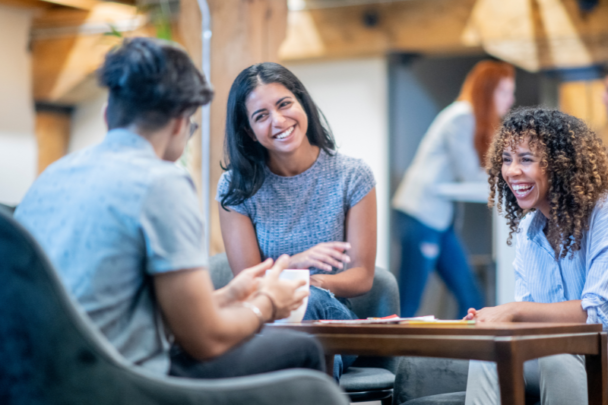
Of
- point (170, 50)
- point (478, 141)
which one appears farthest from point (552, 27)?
point (170, 50)

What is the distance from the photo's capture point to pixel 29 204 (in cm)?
102

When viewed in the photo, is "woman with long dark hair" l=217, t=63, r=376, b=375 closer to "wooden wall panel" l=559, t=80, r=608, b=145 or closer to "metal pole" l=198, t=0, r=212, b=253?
"metal pole" l=198, t=0, r=212, b=253

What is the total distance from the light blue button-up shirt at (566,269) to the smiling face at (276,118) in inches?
25.9

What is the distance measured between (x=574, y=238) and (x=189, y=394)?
3.73 feet

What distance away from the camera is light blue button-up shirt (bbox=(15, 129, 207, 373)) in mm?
947

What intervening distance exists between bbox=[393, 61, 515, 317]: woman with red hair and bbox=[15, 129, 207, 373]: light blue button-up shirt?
3.10m

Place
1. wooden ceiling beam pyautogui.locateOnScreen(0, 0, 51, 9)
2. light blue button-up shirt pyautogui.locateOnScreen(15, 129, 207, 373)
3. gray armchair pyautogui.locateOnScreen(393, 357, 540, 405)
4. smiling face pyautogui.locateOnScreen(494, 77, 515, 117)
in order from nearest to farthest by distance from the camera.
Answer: light blue button-up shirt pyautogui.locateOnScreen(15, 129, 207, 373) → gray armchair pyautogui.locateOnScreen(393, 357, 540, 405) → smiling face pyautogui.locateOnScreen(494, 77, 515, 117) → wooden ceiling beam pyautogui.locateOnScreen(0, 0, 51, 9)

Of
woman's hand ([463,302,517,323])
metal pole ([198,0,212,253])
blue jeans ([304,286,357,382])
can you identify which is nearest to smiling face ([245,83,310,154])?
blue jeans ([304,286,357,382])

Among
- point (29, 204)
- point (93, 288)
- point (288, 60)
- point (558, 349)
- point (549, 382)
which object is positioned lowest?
point (549, 382)

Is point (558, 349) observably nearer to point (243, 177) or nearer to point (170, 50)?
point (170, 50)

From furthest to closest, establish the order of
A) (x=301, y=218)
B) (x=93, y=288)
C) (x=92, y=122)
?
1. (x=92, y=122)
2. (x=301, y=218)
3. (x=93, y=288)

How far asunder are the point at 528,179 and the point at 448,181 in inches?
99.8

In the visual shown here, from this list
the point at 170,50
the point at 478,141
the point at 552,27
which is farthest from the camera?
the point at 552,27

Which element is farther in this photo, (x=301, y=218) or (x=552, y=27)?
(x=552, y=27)
